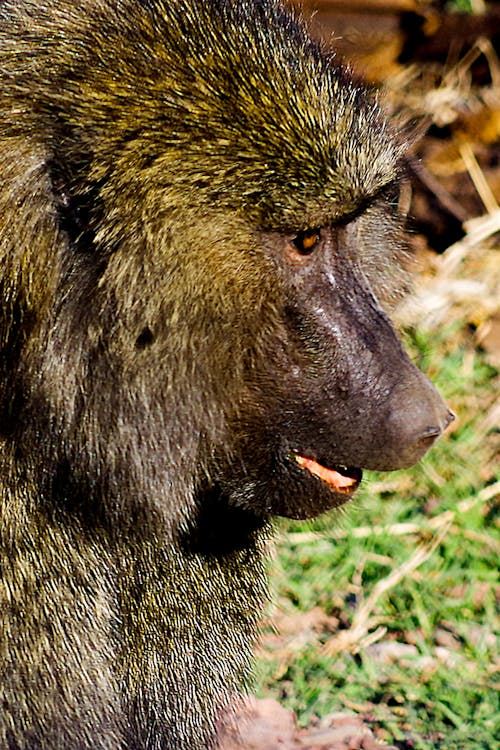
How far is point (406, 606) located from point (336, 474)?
128cm

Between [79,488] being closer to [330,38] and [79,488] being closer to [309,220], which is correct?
[309,220]

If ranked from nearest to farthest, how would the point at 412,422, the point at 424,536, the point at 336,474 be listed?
the point at 412,422 < the point at 336,474 < the point at 424,536

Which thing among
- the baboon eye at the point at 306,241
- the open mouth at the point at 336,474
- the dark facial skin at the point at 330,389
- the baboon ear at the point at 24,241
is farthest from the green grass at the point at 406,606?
the baboon ear at the point at 24,241

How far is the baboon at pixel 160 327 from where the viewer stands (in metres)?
2.26

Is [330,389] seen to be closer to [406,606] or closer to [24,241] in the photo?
[24,241]

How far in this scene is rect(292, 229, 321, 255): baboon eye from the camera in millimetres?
2396

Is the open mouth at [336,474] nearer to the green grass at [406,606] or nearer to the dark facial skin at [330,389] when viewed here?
the dark facial skin at [330,389]

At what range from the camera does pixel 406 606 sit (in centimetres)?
372

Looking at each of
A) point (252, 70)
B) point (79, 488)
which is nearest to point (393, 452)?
point (79, 488)

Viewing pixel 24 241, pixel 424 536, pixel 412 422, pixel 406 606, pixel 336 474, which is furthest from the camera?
pixel 424 536

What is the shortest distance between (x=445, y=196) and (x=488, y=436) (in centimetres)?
136

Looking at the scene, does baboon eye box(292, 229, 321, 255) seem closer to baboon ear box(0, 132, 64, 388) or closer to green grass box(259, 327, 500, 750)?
baboon ear box(0, 132, 64, 388)

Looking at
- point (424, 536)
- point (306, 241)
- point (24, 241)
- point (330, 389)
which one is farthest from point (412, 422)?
point (424, 536)

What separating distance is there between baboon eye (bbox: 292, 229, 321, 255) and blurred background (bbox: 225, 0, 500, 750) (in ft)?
1.93
